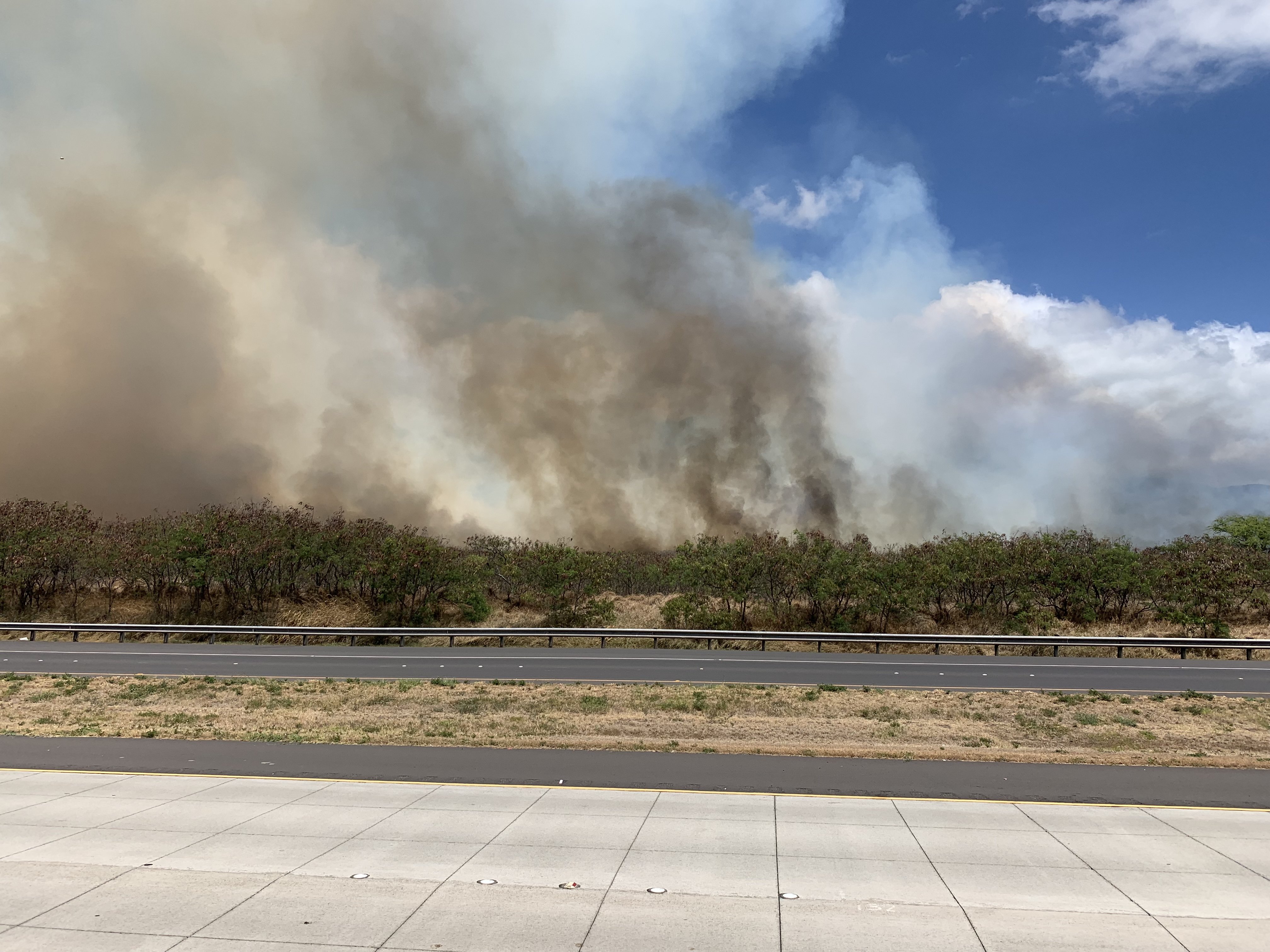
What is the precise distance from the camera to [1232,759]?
1152cm

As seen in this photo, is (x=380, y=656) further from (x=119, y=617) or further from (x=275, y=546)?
(x=119, y=617)

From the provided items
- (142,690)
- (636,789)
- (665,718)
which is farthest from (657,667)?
(636,789)

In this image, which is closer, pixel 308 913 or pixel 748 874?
pixel 308 913

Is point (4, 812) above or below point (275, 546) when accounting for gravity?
below

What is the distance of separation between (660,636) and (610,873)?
22.4 metres

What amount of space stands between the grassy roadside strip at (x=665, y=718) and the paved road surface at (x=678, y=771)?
491mm

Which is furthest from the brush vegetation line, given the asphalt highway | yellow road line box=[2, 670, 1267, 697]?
yellow road line box=[2, 670, 1267, 697]

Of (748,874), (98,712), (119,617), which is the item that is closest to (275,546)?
(119,617)

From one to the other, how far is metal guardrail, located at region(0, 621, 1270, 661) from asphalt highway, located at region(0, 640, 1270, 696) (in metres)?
0.68

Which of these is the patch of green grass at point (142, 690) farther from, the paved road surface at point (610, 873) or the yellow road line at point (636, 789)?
the paved road surface at point (610, 873)

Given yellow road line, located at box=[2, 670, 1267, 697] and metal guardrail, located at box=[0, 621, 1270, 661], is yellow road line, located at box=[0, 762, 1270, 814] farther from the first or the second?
metal guardrail, located at box=[0, 621, 1270, 661]

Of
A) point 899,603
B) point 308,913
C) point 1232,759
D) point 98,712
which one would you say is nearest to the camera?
point 308,913

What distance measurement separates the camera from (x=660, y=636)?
95.8 ft

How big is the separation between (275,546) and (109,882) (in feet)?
109
